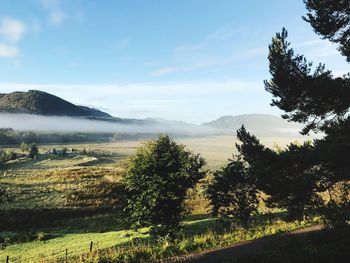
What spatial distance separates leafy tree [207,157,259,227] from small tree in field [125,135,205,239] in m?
3.01

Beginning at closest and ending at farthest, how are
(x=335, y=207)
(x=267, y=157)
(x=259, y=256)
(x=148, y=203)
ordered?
(x=259, y=256) → (x=335, y=207) → (x=267, y=157) → (x=148, y=203)

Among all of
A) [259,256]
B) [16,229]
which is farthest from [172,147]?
[16,229]

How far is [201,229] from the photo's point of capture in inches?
1645

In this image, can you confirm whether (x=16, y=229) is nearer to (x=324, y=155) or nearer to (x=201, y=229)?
(x=201, y=229)

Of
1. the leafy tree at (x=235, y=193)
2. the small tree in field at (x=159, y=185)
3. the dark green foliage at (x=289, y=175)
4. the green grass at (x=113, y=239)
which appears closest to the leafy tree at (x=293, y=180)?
the dark green foliage at (x=289, y=175)

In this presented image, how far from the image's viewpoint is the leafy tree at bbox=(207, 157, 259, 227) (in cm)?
3819

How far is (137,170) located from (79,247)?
9.41m

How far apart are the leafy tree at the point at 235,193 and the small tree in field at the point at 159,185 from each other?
3.01 meters

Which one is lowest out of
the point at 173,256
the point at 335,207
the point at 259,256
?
the point at 173,256

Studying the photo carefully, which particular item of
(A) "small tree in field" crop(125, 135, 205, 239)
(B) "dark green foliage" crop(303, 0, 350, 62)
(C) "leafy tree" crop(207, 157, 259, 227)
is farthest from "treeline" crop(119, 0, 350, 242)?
Result: (C) "leafy tree" crop(207, 157, 259, 227)

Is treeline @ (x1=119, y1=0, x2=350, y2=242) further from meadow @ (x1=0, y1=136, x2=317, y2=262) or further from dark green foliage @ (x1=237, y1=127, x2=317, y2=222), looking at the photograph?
meadow @ (x1=0, y1=136, x2=317, y2=262)

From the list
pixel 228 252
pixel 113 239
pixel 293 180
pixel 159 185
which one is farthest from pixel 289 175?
pixel 113 239

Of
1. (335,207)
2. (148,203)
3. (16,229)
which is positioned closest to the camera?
(335,207)

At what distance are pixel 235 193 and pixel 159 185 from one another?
912 centimetres
